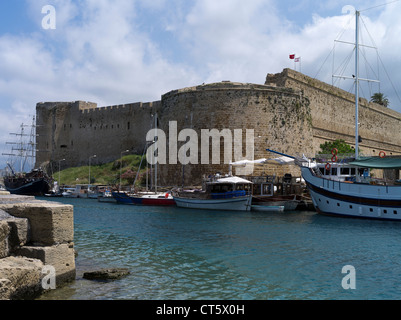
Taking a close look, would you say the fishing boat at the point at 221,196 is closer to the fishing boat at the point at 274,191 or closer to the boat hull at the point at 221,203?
the boat hull at the point at 221,203

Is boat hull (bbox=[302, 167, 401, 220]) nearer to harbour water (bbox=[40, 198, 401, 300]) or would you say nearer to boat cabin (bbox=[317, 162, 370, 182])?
boat cabin (bbox=[317, 162, 370, 182])

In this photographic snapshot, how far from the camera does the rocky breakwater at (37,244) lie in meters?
4.48

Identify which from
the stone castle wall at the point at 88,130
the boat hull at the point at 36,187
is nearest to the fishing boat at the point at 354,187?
the stone castle wall at the point at 88,130

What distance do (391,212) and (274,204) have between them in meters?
6.16

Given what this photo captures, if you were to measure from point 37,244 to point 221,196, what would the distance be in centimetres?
1632

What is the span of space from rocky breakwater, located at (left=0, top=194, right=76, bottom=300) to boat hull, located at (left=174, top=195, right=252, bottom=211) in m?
15.3

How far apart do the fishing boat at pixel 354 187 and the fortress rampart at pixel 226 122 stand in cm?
633

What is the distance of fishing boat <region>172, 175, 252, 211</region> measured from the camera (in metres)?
20.4

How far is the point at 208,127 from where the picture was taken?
25.7 metres

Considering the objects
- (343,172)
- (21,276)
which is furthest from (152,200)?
(21,276)

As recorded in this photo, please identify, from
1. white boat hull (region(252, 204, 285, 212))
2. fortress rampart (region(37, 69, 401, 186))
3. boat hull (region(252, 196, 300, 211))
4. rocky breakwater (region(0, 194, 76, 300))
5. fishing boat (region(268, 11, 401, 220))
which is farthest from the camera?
fortress rampart (region(37, 69, 401, 186))

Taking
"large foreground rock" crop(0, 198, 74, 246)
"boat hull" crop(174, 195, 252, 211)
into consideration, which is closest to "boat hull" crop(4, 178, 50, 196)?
"boat hull" crop(174, 195, 252, 211)
